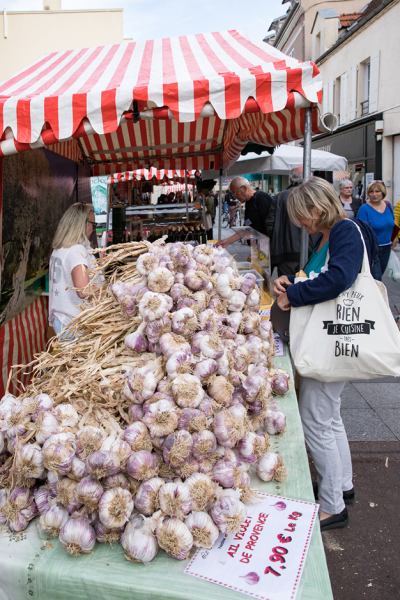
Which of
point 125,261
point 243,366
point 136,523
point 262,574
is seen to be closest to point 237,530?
point 262,574

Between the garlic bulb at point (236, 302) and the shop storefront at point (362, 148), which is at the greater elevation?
the shop storefront at point (362, 148)

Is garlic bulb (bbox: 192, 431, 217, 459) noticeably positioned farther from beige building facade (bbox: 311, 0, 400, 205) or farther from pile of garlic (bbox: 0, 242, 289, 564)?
beige building facade (bbox: 311, 0, 400, 205)

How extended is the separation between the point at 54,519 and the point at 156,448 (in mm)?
341

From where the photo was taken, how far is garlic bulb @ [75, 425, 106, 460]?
122cm

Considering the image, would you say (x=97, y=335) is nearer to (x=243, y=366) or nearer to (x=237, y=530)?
(x=243, y=366)

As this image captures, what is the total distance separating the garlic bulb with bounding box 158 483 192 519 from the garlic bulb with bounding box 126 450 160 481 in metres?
0.06

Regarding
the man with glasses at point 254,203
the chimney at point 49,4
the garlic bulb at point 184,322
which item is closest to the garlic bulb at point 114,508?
the garlic bulb at point 184,322

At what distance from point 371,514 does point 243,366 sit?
5.51 ft

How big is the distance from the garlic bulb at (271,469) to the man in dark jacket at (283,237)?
9.92 feet

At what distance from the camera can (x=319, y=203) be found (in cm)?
211

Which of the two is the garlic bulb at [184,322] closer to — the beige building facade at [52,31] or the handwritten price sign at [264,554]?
the handwritten price sign at [264,554]

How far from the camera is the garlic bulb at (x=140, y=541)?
1.13m

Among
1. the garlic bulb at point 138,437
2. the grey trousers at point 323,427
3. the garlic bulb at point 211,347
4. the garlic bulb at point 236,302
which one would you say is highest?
the garlic bulb at point 236,302

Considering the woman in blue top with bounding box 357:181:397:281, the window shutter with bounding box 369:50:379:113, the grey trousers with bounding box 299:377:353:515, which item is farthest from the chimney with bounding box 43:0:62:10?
the grey trousers with bounding box 299:377:353:515
